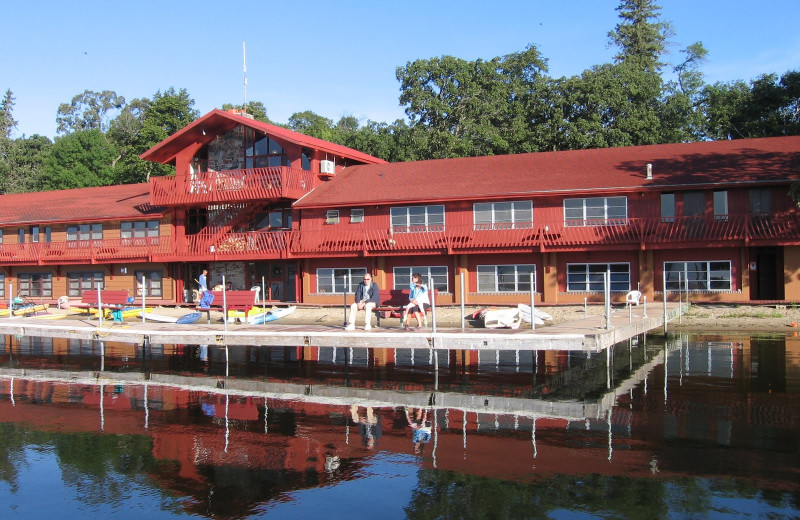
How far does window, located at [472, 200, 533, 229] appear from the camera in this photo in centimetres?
3228

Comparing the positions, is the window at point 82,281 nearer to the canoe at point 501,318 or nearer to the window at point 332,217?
the window at point 332,217

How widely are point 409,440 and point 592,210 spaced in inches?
840

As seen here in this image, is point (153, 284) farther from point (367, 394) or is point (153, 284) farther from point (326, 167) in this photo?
point (367, 394)

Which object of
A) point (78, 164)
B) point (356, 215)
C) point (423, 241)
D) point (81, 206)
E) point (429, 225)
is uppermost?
point (78, 164)

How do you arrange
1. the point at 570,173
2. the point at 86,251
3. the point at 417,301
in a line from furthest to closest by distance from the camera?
the point at 86,251, the point at 570,173, the point at 417,301

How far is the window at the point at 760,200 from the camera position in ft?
97.2

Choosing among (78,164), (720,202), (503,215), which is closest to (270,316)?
(503,215)

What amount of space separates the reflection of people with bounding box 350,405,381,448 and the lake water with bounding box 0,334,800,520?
0.07 metres

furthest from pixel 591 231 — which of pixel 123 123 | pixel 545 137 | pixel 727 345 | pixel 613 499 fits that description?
pixel 123 123

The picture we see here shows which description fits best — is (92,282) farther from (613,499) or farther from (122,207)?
(613,499)

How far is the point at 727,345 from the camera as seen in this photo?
2333cm

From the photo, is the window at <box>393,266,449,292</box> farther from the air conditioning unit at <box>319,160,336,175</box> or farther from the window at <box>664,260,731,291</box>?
the window at <box>664,260,731,291</box>

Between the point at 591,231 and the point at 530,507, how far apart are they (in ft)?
74.3

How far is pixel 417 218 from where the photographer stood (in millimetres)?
33844
